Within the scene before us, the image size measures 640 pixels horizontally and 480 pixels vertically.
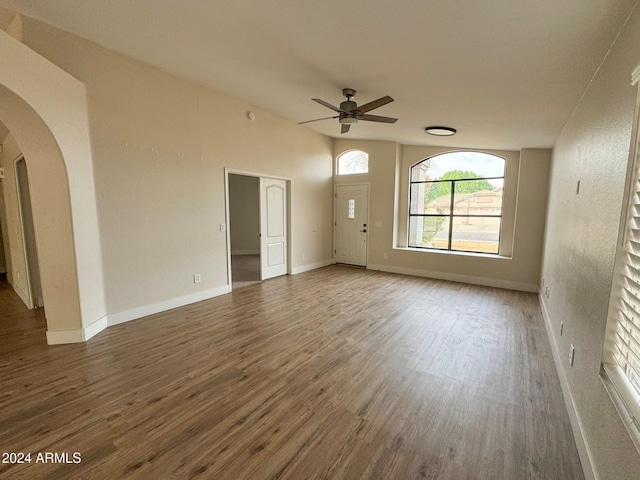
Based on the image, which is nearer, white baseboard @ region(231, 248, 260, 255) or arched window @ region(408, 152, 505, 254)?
arched window @ region(408, 152, 505, 254)

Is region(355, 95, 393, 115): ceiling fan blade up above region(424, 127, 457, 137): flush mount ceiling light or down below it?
below

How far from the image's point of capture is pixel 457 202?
6.07 metres

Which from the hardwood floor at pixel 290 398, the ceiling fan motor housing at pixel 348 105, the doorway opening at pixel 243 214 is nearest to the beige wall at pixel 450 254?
the hardwood floor at pixel 290 398

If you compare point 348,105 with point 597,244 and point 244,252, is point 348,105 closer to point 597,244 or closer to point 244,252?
point 597,244

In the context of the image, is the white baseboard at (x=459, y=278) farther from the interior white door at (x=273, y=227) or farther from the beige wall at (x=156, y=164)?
the beige wall at (x=156, y=164)

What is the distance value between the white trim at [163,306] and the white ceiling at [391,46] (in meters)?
3.14

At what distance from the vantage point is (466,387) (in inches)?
92.2

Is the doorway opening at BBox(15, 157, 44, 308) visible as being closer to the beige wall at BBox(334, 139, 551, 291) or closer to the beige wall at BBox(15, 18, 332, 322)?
the beige wall at BBox(15, 18, 332, 322)

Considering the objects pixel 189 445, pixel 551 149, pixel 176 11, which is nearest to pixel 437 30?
pixel 176 11

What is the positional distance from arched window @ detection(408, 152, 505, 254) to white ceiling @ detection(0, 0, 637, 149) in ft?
5.91

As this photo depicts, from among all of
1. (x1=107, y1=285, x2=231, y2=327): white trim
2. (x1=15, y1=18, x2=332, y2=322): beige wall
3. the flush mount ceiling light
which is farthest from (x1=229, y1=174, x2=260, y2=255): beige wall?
the flush mount ceiling light

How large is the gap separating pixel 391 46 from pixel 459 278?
480 cm

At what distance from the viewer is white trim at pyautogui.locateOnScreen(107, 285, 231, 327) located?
11.6ft

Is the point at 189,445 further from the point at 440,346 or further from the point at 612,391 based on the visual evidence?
the point at 440,346
